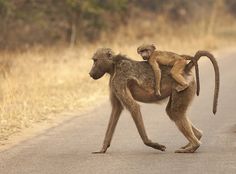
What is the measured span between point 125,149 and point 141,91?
706 mm

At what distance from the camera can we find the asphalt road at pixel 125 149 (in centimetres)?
777

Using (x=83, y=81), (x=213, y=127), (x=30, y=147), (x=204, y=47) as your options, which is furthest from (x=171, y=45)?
(x=30, y=147)

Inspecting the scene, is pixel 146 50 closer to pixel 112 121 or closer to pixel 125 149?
pixel 112 121

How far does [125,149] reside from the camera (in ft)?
29.2

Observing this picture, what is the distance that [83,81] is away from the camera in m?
15.4

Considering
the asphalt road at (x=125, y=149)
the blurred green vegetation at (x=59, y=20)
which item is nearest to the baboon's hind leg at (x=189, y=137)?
the asphalt road at (x=125, y=149)

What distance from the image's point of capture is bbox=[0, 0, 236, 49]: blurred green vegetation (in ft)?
67.2

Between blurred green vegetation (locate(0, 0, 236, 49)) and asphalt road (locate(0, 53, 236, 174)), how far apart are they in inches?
338

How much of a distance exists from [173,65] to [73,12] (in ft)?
46.3

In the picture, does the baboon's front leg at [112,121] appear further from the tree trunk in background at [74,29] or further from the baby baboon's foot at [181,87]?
the tree trunk in background at [74,29]

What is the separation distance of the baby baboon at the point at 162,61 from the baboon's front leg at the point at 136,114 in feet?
0.98

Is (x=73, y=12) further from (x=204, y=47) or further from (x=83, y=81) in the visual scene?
(x=83, y=81)

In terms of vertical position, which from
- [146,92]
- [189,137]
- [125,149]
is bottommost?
[125,149]

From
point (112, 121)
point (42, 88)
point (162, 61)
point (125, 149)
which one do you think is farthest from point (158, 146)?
point (42, 88)
